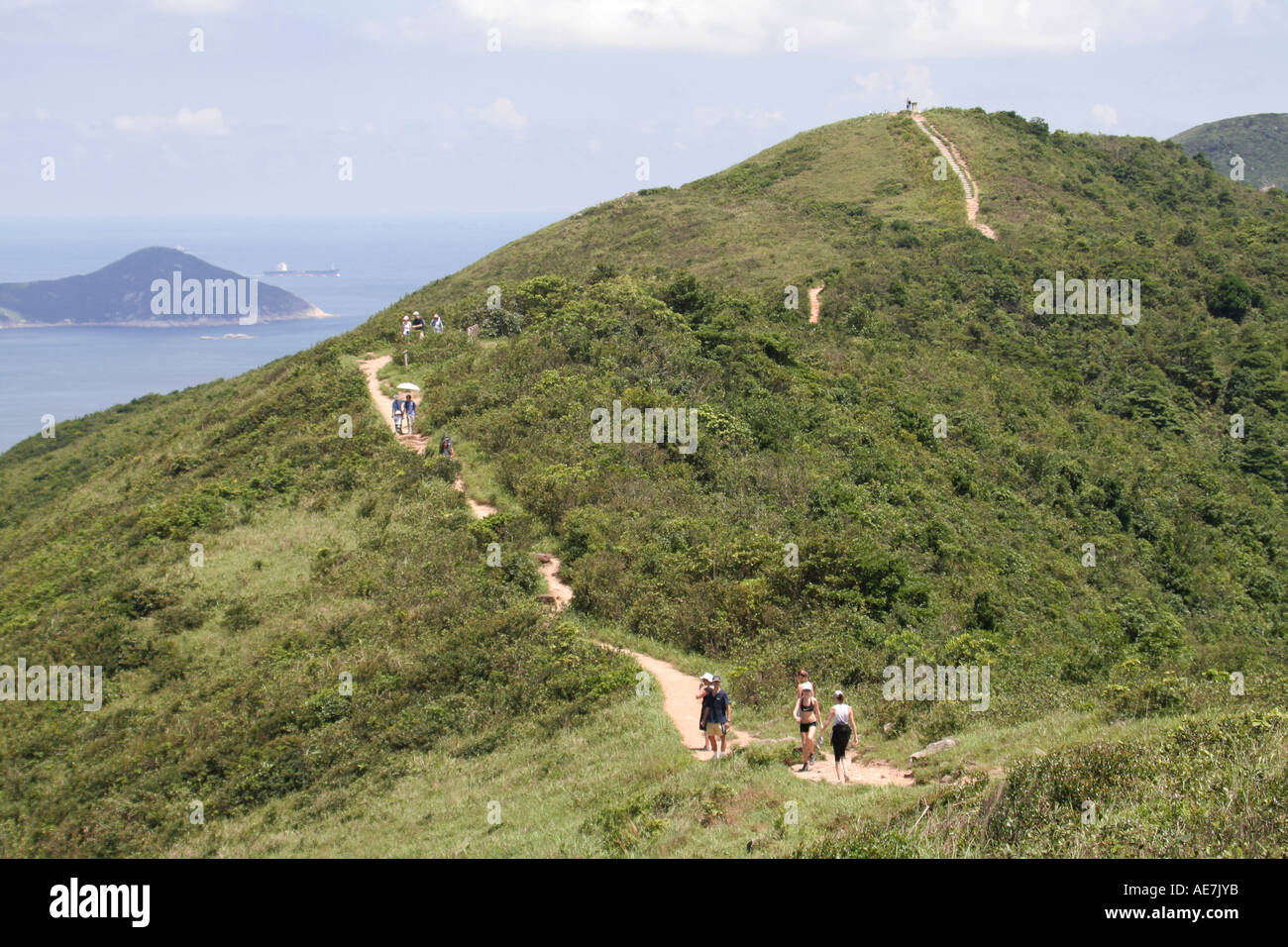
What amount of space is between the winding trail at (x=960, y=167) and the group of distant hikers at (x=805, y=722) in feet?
156

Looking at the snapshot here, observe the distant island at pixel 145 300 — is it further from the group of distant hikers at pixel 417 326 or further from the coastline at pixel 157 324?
the group of distant hikers at pixel 417 326

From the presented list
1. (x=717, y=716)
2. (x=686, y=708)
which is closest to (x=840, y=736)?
(x=717, y=716)

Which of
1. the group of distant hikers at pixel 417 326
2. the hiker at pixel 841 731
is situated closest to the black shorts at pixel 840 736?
the hiker at pixel 841 731

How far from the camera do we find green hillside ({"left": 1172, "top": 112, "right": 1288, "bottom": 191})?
114312mm

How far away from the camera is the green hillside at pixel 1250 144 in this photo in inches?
4500

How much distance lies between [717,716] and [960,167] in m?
61.1

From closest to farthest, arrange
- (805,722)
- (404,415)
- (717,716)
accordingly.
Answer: (805,722) < (717,716) < (404,415)

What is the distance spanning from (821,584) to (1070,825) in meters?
10.2

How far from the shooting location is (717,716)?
12.9 meters

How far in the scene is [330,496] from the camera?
80.2ft

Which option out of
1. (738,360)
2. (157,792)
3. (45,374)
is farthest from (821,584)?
(45,374)

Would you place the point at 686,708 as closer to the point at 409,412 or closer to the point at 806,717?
the point at 806,717

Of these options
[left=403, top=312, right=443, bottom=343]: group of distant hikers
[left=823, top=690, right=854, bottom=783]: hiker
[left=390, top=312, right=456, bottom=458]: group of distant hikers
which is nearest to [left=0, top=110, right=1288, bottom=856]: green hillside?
[left=390, top=312, right=456, bottom=458]: group of distant hikers

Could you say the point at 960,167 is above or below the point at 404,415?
above
